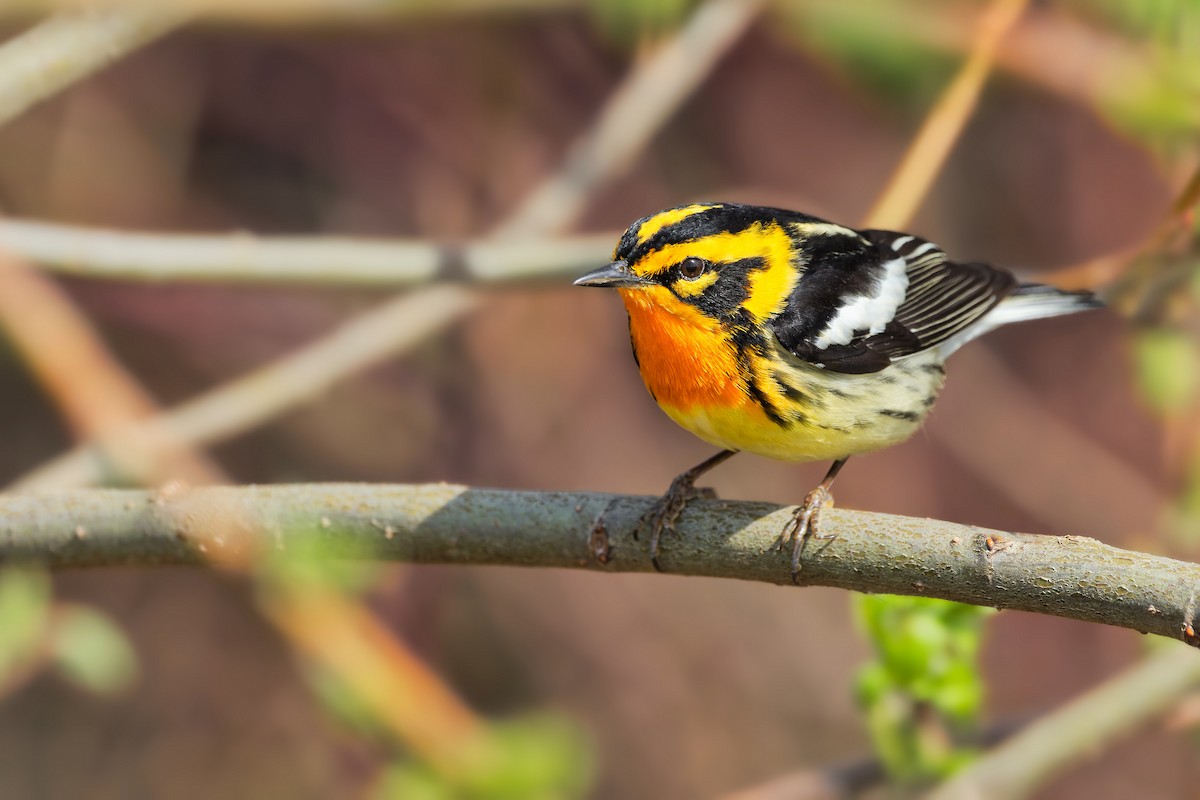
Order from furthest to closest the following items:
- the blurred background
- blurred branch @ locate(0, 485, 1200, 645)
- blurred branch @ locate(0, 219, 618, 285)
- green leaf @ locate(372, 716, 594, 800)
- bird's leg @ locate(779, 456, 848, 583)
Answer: the blurred background → blurred branch @ locate(0, 219, 618, 285) → green leaf @ locate(372, 716, 594, 800) → blurred branch @ locate(0, 485, 1200, 645) → bird's leg @ locate(779, 456, 848, 583)

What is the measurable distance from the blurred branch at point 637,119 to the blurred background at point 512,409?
4.64 feet

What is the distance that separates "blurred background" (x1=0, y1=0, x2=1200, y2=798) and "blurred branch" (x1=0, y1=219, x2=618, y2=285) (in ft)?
7.97

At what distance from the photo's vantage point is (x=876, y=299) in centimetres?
395

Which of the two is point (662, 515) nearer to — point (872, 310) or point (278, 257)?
point (872, 310)

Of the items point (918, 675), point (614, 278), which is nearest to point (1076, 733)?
point (918, 675)

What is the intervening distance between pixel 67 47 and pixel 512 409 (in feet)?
11.3

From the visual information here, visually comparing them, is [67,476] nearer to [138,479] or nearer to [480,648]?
[138,479]

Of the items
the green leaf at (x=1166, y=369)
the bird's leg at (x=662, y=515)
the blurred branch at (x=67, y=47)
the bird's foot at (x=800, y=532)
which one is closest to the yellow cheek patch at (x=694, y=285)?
the bird's leg at (x=662, y=515)

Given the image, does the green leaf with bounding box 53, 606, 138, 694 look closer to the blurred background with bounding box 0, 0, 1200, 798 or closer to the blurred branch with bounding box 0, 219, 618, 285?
the blurred branch with bounding box 0, 219, 618, 285

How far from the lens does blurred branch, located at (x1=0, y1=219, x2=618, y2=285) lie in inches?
156

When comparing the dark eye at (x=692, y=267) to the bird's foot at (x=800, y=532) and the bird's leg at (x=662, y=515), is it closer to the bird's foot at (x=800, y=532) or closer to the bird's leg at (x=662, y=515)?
the bird's leg at (x=662, y=515)

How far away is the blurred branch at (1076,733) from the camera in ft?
11.9

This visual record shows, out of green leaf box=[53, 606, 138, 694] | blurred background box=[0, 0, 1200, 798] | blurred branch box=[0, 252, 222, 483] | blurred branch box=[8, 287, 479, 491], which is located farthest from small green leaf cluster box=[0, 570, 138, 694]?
blurred background box=[0, 0, 1200, 798]

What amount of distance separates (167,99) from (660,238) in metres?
4.56
